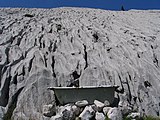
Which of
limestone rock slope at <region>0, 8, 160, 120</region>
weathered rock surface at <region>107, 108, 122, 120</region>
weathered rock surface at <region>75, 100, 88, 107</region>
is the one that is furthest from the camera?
limestone rock slope at <region>0, 8, 160, 120</region>

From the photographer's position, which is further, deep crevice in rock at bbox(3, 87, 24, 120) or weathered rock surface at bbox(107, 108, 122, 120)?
deep crevice in rock at bbox(3, 87, 24, 120)

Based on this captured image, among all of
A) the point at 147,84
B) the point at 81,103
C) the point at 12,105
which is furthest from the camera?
the point at 147,84

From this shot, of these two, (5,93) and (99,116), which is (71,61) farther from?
(99,116)

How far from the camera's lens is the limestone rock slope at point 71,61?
6.48 meters

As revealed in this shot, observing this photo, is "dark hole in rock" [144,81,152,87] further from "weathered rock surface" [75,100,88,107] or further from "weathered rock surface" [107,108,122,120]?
"weathered rock surface" [75,100,88,107]

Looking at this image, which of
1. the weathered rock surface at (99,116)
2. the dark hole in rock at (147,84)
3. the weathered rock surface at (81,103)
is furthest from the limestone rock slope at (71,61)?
the weathered rock surface at (81,103)

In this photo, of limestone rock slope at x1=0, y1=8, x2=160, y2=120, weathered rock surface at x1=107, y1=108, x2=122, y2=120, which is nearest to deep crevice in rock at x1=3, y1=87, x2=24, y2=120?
limestone rock slope at x1=0, y1=8, x2=160, y2=120

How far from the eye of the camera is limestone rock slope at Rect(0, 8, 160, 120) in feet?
21.3

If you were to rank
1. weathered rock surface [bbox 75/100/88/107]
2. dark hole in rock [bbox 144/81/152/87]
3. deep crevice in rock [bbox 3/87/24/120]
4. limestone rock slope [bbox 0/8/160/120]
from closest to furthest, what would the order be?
weathered rock surface [bbox 75/100/88/107] → deep crevice in rock [bbox 3/87/24/120] → limestone rock slope [bbox 0/8/160/120] → dark hole in rock [bbox 144/81/152/87]

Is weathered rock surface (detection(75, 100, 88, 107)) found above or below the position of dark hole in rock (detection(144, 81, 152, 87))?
below

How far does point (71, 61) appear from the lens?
300 inches

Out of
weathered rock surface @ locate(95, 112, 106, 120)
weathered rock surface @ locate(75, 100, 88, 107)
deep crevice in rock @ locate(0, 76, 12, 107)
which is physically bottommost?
weathered rock surface @ locate(95, 112, 106, 120)

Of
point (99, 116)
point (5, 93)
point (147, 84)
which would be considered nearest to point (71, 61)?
point (5, 93)

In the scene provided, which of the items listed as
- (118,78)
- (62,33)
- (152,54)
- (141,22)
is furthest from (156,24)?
(118,78)
